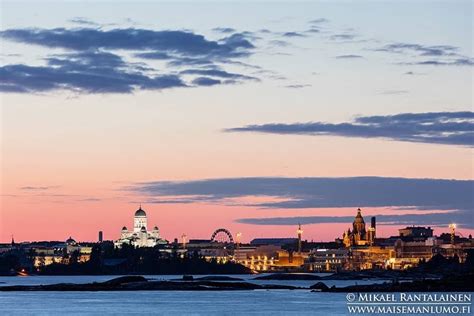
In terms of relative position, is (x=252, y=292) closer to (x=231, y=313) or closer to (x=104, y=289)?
(x=104, y=289)

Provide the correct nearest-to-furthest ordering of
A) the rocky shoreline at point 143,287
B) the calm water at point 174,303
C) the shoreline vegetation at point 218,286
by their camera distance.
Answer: the calm water at point 174,303 → the shoreline vegetation at point 218,286 → the rocky shoreline at point 143,287

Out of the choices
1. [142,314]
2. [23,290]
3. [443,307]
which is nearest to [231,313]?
[142,314]

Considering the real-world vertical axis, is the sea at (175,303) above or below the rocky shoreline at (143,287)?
below

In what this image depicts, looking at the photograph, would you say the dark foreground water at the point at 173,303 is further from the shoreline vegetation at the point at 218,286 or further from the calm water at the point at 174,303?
the shoreline vegetation at the point at 218,286

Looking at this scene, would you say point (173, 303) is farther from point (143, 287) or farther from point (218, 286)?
point (218, 286)

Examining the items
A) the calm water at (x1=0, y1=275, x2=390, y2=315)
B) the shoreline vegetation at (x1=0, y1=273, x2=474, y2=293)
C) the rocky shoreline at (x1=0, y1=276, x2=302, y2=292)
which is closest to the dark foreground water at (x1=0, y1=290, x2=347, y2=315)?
the calm water at (x1=0, y1=275, x2=390, y2=315)

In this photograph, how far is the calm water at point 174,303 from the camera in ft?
329

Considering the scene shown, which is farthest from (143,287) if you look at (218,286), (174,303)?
(174,303)

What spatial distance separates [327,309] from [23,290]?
2139 inches

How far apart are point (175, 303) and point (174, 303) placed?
0.27 feet

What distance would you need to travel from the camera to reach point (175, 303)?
11550 cm

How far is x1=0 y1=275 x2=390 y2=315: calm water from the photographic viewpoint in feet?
329

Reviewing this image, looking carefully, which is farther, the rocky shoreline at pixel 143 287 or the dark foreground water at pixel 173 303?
the rocky shoreline at pixel 143 287

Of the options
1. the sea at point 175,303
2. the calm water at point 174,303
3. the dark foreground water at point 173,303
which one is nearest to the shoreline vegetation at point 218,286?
the sea at point 175,303
